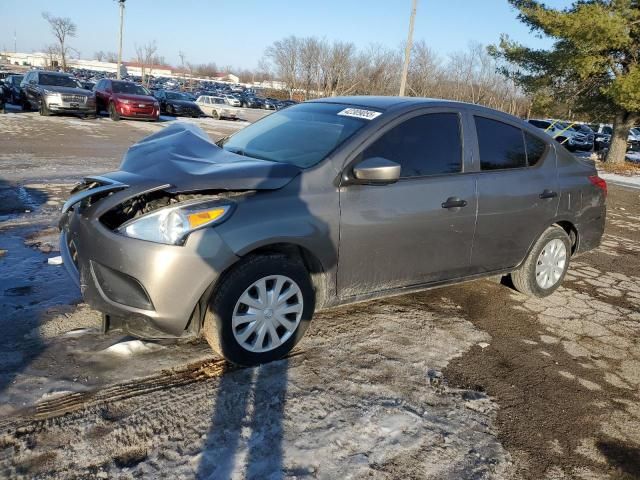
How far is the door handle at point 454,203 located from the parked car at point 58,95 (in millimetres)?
18827

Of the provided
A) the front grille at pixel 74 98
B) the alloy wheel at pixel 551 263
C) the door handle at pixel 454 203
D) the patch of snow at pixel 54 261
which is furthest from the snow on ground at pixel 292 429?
the front grille at pixel 74 98

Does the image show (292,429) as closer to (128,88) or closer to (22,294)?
(22,294)

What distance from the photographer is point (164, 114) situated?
1124 inches

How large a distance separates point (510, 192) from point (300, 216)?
6.62 feet

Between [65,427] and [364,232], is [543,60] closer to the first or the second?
[364,232]

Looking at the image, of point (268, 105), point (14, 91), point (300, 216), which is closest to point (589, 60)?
point (300, 216)

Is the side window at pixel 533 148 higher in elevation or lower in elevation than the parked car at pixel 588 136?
lower

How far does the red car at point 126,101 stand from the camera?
20.7 m

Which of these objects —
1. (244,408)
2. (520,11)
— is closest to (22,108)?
(520,11)

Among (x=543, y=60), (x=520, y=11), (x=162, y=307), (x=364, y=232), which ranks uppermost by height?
(x=520, y=11)

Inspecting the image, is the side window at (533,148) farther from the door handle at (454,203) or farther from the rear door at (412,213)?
the door handle at (454,203)

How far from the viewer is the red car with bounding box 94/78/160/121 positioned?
20719 millimetres

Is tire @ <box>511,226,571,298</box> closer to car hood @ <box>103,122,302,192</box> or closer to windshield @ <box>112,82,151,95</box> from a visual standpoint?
car hood @ <box>103,122,302,192</box>

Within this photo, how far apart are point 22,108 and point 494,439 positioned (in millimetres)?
24503
